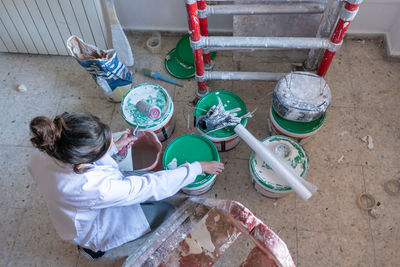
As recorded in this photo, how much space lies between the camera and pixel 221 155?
1685 millimetres

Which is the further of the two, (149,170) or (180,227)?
(149,170)

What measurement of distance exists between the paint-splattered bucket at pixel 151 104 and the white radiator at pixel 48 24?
61 centimetres

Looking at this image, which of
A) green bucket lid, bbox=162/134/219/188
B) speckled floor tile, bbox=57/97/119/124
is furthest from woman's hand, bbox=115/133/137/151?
speckled floor tile, bbox=57/97/119/124

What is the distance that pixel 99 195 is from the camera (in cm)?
97

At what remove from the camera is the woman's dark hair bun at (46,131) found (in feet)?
2.69

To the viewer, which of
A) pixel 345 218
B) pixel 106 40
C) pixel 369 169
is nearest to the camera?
pixel 345 218

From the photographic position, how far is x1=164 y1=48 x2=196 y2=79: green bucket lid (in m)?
1.92

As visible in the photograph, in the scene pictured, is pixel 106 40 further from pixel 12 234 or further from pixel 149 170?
pixel 12 234

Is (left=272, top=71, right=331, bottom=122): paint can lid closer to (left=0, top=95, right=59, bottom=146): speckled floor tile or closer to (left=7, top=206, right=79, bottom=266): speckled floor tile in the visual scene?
(left=7, top=206, right=79, bottom=266): speckled floor tile

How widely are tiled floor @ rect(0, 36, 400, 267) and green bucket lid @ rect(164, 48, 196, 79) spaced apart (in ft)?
0.18

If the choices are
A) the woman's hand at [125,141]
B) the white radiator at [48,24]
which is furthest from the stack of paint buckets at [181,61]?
the woman's hand at [125,141]

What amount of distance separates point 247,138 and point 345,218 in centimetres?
66

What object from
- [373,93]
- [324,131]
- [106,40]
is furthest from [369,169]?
[106,40]

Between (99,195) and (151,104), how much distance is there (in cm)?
65
